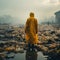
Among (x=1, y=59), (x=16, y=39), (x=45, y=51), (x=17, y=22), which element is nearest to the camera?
(x=1, y=59)

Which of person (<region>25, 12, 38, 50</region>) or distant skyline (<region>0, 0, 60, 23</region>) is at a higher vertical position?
distant skyline (<region>0, 0, 60, 23</region>)

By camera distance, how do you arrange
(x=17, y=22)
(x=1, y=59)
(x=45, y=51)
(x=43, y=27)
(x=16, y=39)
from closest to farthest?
(x=1, y=59) < (x=45, y=51) < (x=16, y=39) < (x=17, y=22) < (x=43, y=27)

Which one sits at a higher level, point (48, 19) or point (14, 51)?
point (48, 19)

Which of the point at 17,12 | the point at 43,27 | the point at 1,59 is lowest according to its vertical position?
the point at 1,59

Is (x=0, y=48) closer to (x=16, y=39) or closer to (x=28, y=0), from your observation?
(x=16, y=39)

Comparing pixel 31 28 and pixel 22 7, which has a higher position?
pixel 22 7

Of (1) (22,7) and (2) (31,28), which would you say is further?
(1) (22,7)

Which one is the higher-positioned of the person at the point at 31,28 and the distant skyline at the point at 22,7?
the distant skyline at the point at 22,7

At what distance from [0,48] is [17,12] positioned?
2.76 m

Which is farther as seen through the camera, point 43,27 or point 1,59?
point 43,27

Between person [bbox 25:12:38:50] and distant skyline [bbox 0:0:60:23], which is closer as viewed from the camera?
person [bbox 25:12:38:50]

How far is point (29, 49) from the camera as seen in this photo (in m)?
8.29

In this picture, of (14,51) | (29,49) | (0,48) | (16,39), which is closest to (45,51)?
(29,49)

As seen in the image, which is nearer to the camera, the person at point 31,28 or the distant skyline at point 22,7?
the person at point 31,28
